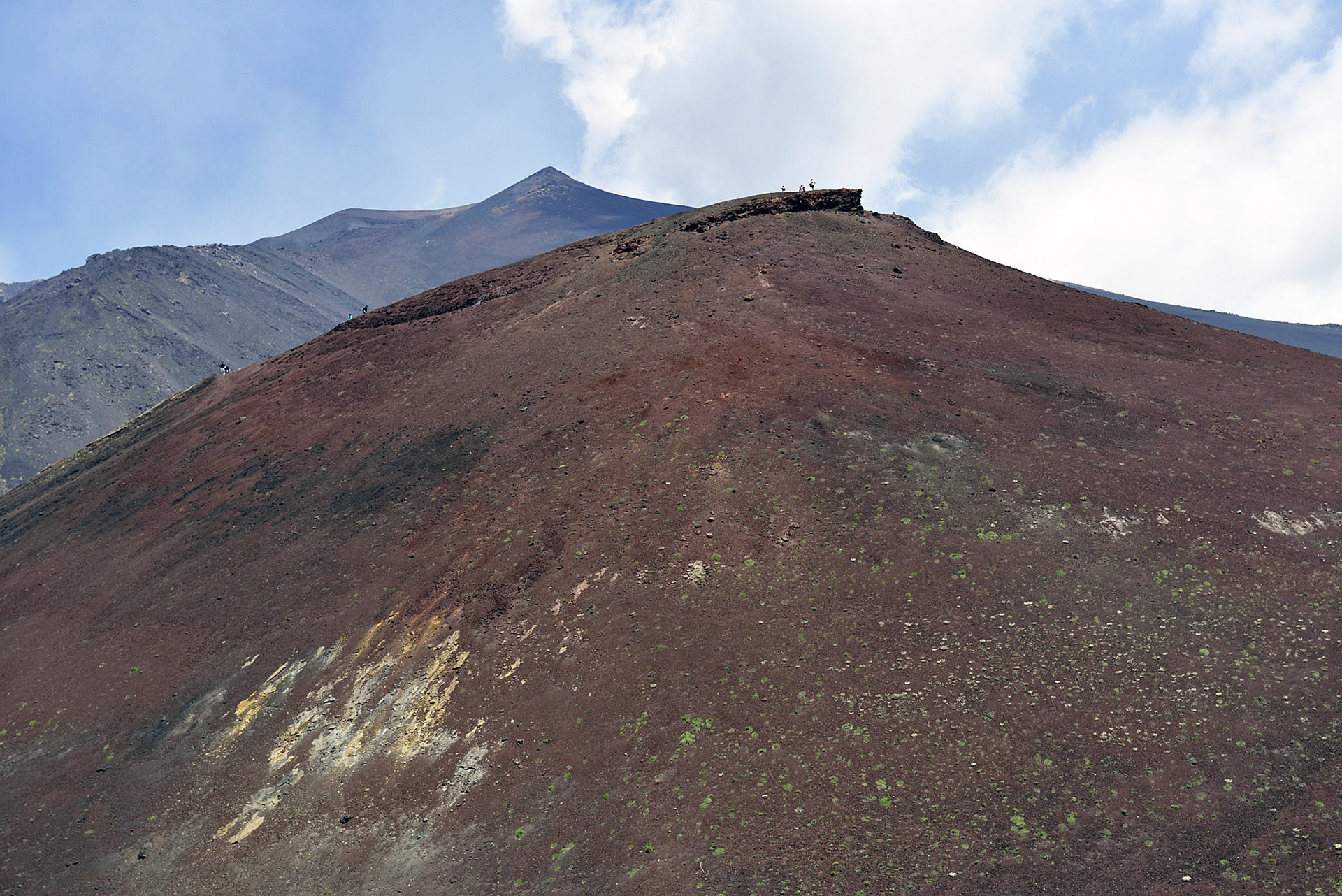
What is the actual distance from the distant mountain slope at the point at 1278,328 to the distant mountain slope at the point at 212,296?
9330 cm

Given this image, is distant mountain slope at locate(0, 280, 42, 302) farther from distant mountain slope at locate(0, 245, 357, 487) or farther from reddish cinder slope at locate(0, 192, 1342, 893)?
reddish cinder slope at locate(0, 192, 1342, 893)

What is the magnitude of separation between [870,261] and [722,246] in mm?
5867

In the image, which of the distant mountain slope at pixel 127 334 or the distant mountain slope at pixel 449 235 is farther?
the distant mountain slope at pixel 449 235

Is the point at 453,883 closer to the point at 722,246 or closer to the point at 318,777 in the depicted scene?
the point at 318,777

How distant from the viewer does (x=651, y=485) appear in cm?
1853

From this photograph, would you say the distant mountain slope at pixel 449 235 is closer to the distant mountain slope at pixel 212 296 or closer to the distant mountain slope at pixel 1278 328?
the distant mountain slope at pixel 212 296

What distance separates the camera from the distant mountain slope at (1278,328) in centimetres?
10106

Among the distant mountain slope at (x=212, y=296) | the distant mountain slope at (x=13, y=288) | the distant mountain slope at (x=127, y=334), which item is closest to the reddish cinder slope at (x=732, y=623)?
the distant mountain slope at (x=127, y=334)

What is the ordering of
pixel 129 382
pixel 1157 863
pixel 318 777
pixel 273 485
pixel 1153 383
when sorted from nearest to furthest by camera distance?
pixel 1157 863 < pixel 318 777 < pixel 1153 383 < pixel 273 485 < pixel 129 382

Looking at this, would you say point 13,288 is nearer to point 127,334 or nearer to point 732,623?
point 127,334

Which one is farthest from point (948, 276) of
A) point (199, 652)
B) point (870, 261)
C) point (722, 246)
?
point (199, 652)

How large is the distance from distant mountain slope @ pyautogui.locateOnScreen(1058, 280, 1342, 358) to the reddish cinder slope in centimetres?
9110

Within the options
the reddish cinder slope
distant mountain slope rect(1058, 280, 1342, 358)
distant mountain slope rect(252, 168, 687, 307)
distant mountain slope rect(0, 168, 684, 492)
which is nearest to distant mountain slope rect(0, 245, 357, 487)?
distant mountain slope rect(0, 168, 684, 492)

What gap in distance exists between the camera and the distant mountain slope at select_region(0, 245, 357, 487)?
209 ft
